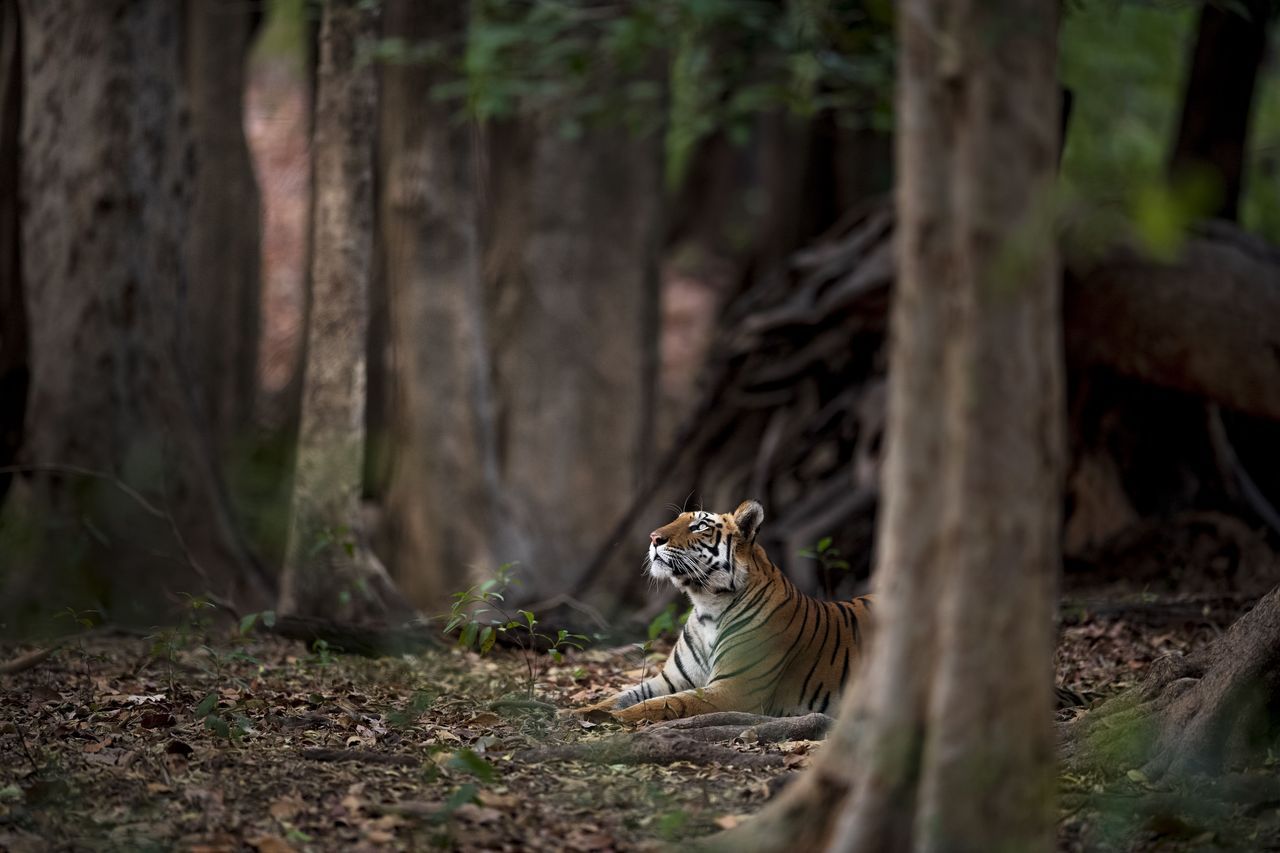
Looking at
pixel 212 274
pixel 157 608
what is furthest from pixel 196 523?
pixel 212 274

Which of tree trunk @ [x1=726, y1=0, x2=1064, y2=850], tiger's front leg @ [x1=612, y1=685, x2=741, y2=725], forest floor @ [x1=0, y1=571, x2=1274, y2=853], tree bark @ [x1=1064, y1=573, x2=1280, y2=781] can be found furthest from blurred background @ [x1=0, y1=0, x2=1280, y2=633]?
tiger's front leg @ [x1=612, y1=685, x2=741, y2=725]

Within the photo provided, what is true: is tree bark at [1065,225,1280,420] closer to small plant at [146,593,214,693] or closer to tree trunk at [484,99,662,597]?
tree trunk at [484,99,662,597]

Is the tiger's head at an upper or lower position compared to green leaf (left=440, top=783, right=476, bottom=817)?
upper

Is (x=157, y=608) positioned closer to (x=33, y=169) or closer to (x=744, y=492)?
(x=33, y=169)

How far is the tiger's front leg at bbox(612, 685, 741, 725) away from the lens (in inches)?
226

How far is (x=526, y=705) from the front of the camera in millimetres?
5949

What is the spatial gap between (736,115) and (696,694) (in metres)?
8.45

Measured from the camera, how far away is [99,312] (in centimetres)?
868

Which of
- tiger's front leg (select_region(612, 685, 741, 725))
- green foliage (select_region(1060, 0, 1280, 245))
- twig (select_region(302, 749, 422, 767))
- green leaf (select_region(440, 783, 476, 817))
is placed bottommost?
twig (select_region(302, 749, 422, 767))

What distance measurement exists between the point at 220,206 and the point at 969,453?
1133 centimetres

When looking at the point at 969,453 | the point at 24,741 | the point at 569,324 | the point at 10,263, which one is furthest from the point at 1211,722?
the point at 569,324

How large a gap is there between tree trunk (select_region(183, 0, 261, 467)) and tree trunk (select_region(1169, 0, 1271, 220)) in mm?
7893

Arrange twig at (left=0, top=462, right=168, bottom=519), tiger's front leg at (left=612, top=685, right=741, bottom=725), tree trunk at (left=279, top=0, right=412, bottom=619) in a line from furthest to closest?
twig at (left=0, top=462, right=168, bottom=519)
tree trunk at (left=279, top=0, right=412, bottom=619)
tiger's front leg at (left=612, top=685, right=741, bottom=725)

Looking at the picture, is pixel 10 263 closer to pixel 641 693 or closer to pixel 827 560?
pixel 827 560
